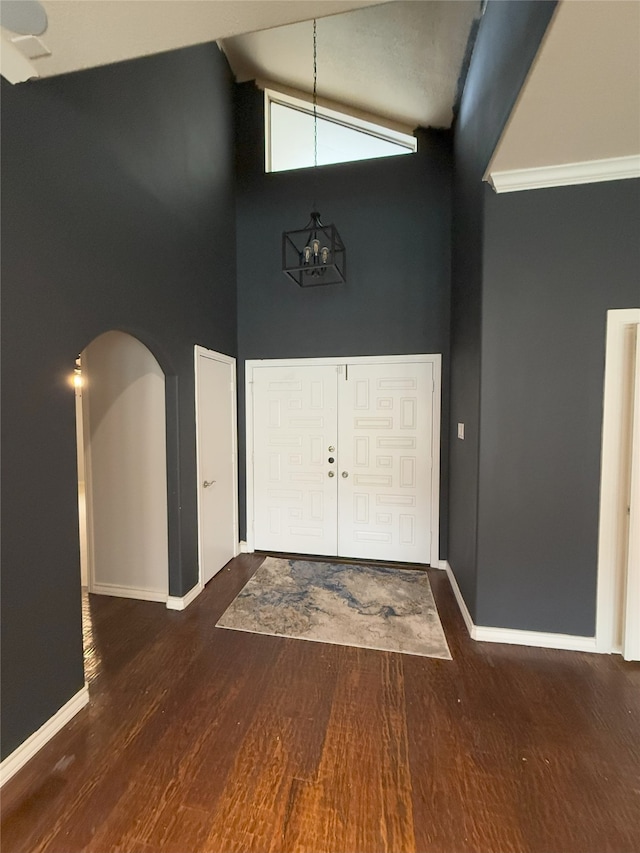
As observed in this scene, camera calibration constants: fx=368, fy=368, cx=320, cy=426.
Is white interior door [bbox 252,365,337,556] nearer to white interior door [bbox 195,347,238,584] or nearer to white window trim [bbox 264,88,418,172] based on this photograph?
white interior door [bbox 195,347,238,584]

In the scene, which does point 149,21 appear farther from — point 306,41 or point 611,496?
point 611,496

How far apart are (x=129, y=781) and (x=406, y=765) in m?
1.14

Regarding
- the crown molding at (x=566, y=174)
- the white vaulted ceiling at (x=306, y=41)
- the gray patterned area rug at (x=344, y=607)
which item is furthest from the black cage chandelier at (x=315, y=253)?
the gray patterned area rug at (x=344, y=607)

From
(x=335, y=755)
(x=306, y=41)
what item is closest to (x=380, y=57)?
(x=306, y=41)

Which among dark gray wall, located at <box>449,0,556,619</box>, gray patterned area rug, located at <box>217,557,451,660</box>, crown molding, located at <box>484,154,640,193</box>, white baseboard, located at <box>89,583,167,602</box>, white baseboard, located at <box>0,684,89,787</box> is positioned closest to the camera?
white baseboard, located at <box>0,684,89,787</box>

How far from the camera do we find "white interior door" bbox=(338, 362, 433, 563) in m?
3.53

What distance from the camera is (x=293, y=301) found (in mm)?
3725

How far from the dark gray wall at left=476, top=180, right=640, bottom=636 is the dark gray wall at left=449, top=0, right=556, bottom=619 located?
4.1 inches

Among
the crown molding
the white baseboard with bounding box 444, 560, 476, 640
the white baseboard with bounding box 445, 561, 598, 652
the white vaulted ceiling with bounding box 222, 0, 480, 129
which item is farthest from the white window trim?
the white baseboard with bounding box 445, 561, 598, 652

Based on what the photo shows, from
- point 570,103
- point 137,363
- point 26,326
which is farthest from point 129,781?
point 570,103

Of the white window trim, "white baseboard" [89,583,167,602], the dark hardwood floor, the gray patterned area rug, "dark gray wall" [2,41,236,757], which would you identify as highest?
the white window trim

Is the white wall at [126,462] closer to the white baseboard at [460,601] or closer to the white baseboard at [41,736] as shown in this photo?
the white baseboard at [41,736]

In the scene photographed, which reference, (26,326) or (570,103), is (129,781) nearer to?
(26,326)

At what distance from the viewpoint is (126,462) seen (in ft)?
9.59
